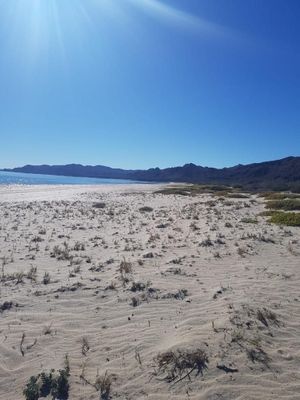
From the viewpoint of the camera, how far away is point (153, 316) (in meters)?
8.19

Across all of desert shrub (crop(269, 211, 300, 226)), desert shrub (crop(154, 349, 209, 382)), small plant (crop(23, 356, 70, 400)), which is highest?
desert shrub (crop(269, 211, 300, 226))

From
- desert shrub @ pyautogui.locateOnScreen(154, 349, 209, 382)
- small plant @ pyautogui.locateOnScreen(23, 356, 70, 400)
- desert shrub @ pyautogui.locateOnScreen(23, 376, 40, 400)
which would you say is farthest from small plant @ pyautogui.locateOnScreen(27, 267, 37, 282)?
desert shrub @ pyautogui.locateOnScreen(154, 349, 209, 382)

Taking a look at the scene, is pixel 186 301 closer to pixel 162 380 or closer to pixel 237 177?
pixel 162 380

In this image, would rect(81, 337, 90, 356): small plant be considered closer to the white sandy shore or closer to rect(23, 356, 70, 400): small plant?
the white sandy shore

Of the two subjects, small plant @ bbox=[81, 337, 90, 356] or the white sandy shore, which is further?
small plant @ bbox=[81, 337, 90, 356]

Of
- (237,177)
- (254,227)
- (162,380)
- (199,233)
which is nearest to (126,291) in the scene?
(162,380)

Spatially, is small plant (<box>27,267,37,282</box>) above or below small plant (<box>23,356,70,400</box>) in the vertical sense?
above

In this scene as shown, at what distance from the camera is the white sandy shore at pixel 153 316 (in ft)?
19.0

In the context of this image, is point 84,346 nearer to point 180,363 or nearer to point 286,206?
point 180,363

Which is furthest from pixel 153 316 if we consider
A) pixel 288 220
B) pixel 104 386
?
pixel 288 220

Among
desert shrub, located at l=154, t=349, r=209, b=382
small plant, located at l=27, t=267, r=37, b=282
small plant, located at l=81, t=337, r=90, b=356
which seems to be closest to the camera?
desert shrub, located at l=154, t=349, r=209, b=382

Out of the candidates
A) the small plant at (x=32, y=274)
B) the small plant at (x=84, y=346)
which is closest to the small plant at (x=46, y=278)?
the small plant at (x=32, y=274)

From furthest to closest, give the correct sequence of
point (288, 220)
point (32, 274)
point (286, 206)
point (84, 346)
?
point (286, 206), point (288, 220), point (32, 274), point (84, 346)

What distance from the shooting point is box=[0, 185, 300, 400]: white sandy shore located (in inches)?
229
